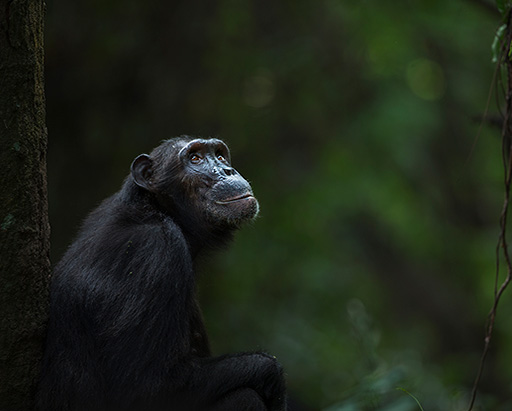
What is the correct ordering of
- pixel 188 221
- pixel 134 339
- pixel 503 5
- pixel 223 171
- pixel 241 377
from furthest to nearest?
pixel 223 171 < pixel 188 221 < pixel 503 5 < pixel 241 377 < pixel 134 339

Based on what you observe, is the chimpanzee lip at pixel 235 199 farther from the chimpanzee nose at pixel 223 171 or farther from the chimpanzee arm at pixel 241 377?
the chimpanzee arm at pixel 241 377

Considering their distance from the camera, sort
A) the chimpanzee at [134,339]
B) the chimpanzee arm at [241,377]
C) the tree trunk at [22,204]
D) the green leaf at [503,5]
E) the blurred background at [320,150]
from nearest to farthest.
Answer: the tree trunk at [22,204] → the chimpanzee at [134,339] → the chimpanzee arm at [241,377] → the green leaf at [503,5] → the blurred background at [320,150]

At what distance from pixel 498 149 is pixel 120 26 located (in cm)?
582

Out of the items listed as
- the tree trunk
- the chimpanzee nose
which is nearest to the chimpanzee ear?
the chimpanzee nose

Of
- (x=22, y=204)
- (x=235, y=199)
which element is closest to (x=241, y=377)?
(x=235, y=199)

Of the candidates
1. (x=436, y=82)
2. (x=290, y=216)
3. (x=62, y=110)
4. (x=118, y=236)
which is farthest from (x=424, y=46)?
(x=118, y=236)

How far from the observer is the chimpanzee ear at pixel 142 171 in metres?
4.72

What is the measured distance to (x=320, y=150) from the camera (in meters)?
11.6

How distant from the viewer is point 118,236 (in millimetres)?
4211

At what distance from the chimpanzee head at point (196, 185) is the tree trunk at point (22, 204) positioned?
128 centimetres

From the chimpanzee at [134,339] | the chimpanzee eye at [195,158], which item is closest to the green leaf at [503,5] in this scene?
the chimpanzee eye at [195,158]

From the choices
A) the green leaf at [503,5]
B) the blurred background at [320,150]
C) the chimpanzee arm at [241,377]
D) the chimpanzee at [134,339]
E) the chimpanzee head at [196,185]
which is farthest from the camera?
the blurred background at [320,150]

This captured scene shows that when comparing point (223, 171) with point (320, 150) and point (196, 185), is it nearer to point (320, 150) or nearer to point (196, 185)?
point (196, 185)

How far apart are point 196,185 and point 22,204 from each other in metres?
1.62
